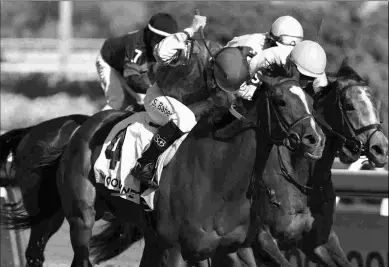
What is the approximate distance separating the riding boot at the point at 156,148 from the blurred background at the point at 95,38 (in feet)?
26.4

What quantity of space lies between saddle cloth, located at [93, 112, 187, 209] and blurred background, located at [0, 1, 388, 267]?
7697 millimetres

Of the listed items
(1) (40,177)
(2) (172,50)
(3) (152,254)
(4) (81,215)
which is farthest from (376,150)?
(1) (40,177)

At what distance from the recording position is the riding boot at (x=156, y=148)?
6.35 meters

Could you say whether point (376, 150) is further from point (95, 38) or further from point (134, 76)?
point (95, 38)

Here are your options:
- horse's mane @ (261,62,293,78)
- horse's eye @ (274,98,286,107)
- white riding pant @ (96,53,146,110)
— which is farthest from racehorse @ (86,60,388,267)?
white riding pant @ (96,53,146,110)

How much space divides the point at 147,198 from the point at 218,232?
635mm

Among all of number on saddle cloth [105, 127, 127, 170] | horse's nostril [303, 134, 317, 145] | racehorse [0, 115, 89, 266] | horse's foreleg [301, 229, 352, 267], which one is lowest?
racehorse [0, 115, 89, 266]

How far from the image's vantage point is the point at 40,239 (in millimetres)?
7793

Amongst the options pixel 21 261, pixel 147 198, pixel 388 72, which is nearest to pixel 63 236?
pixel 21 261

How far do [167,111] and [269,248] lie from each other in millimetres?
1083

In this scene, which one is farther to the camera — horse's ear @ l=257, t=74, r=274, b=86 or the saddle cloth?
the saddle cloth

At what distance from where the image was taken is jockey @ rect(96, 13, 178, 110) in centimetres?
742

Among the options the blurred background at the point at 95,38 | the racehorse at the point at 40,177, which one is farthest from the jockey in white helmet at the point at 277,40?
the blurred background at the point at 95,38

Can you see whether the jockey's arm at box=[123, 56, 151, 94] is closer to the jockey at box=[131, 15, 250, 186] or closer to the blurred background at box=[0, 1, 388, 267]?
the jockey at box=[131, 15, 250, 186]
